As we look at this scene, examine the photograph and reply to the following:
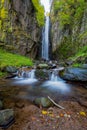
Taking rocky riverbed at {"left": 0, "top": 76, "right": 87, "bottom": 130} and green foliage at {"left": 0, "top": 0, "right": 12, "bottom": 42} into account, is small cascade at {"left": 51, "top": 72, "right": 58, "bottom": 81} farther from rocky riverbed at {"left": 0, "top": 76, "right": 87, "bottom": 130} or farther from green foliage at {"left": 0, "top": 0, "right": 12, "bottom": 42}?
green foliage at {"left": 0, "top": 0, "right": 12, "bottom": 42}

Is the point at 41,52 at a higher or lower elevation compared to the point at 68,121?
higher

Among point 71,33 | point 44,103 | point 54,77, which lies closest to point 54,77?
point 54,77

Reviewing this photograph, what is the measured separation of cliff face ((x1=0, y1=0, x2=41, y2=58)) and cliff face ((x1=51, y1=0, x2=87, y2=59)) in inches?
154

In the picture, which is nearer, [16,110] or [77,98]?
[16,110]

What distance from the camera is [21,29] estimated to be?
770 inches

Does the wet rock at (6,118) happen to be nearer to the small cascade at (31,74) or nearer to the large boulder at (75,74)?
the large boulder at (75,74)

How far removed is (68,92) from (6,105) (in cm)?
348

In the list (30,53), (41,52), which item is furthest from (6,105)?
(41,52)

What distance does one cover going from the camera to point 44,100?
5465 millimetres

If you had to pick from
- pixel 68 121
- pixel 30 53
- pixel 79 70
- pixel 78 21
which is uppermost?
pixel 78 21

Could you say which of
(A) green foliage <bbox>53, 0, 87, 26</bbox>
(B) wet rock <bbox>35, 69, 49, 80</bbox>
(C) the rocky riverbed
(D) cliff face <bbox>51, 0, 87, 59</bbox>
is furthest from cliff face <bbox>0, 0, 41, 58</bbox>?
(C) the rocky riverbed

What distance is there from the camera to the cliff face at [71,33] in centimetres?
1687

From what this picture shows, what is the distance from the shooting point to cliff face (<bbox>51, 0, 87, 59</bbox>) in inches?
664

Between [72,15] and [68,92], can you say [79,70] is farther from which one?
[72,15]
